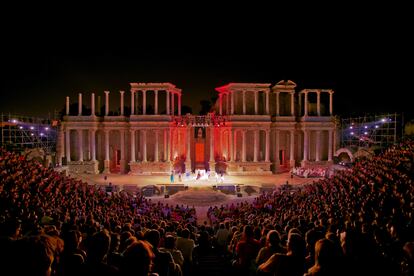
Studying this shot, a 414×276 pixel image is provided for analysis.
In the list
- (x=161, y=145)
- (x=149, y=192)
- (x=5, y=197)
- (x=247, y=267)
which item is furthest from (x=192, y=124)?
(x=247, y=267)

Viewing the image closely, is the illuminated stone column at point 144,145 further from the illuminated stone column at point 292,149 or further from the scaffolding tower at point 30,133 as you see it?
the illuminated stone column at point 292,149

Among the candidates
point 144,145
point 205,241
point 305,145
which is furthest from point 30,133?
point 205,241

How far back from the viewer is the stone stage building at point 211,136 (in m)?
45.9

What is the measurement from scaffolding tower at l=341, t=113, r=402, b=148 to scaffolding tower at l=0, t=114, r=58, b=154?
37.5m

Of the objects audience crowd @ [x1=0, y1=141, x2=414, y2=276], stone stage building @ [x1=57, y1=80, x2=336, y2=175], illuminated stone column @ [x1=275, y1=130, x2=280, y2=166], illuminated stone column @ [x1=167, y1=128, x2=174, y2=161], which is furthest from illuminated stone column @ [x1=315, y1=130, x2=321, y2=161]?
audience crowd @ [x1=0, y1=141, x2=414, y2=276]

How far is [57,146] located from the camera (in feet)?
150

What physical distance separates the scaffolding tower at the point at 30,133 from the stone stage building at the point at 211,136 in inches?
50.8

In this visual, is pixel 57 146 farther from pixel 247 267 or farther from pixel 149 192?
pixel 247 267

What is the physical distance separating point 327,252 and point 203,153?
47288 mm

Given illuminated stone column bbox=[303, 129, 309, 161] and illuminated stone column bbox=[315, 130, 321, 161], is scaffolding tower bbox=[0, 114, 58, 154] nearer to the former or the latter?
illuminated stone column bbox=[303, 129, 309, 161]

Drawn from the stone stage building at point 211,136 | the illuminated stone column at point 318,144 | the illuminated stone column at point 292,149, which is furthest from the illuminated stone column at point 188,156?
the illuminated stone column at point 318,144

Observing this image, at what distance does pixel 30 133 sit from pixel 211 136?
845 inches

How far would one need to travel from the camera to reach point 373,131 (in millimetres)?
43312

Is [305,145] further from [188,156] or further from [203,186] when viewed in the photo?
[203,186]
